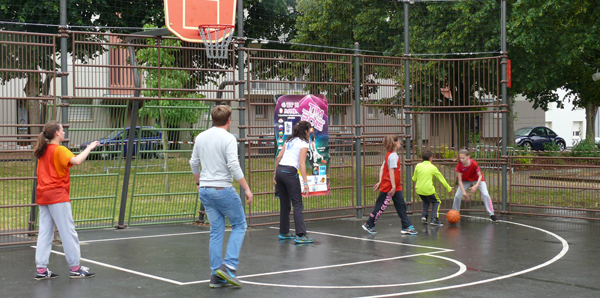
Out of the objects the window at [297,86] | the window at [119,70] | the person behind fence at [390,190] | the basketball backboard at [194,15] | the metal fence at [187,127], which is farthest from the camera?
the window at [297,86]

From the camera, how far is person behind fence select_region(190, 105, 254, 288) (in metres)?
6.97

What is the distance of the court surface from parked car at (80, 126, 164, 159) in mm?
1378

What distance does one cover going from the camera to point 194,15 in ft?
38.1

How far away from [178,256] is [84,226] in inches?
136

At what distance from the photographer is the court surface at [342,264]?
696 cm

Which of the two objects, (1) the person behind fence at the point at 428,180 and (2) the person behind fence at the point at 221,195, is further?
(1) the person behind fence at the point at 428,180

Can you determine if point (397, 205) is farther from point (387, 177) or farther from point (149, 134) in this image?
point (149, 134)

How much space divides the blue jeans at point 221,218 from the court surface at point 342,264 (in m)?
0.33

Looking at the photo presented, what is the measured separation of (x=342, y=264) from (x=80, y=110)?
17.8 feet

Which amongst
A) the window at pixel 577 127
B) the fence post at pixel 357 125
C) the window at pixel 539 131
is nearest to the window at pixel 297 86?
the fence post at pixel 357 125

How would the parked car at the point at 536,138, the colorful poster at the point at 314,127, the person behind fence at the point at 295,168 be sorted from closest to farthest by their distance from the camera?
the person behind fence at the point at 295,168
the colorful poster at the point at 314,127
the parked car at the point at 536,138

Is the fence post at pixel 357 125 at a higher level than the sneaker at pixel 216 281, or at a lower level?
higher

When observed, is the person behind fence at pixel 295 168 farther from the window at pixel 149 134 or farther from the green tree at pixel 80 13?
the green tree at pixel 80 13

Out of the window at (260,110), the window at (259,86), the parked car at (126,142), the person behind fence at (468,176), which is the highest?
the window at (259,86)
